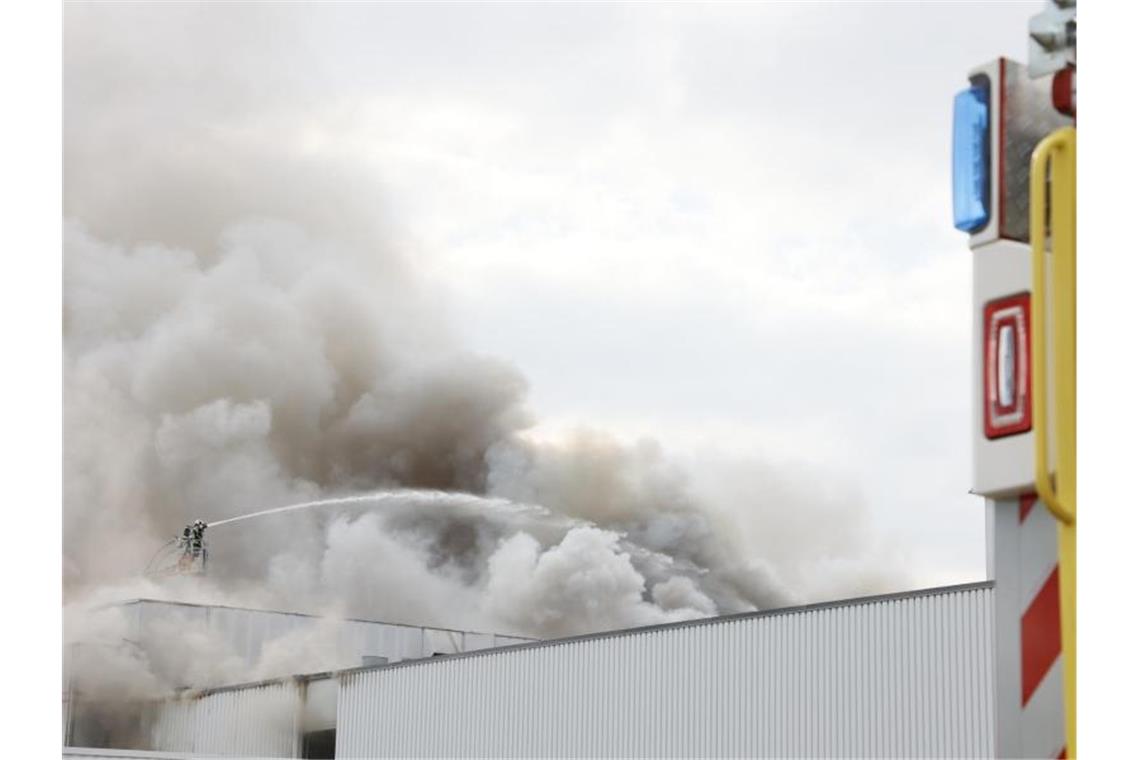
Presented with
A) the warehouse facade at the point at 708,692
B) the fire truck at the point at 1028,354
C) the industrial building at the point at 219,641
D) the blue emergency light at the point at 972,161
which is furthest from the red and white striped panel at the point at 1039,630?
the industrial building at the point at 219,641

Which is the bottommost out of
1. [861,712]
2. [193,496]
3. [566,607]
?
[861,712]

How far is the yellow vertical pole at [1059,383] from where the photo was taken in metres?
3.49

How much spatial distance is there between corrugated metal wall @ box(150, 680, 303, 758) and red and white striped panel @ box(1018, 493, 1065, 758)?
26.1 m

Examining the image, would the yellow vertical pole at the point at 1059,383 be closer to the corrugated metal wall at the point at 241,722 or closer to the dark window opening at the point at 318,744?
the corrugated metal wall at the point at 241,722

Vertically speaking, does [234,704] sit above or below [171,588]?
below

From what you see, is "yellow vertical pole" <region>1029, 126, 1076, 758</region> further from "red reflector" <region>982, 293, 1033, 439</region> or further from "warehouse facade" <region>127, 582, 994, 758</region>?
"warehouse facade" <region>127, 582, 994, 758</region>

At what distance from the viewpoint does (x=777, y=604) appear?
6141cm

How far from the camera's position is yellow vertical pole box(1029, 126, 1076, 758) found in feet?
11.5

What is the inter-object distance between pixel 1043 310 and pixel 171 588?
47255 mm

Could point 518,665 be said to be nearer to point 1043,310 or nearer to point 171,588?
point 1043,310

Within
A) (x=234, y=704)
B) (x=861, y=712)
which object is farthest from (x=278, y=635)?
(x=861, y=712)

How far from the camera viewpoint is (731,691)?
21.2 meters

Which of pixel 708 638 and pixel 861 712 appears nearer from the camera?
pixel 861 712

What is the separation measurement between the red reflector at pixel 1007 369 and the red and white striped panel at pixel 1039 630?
0.18m
